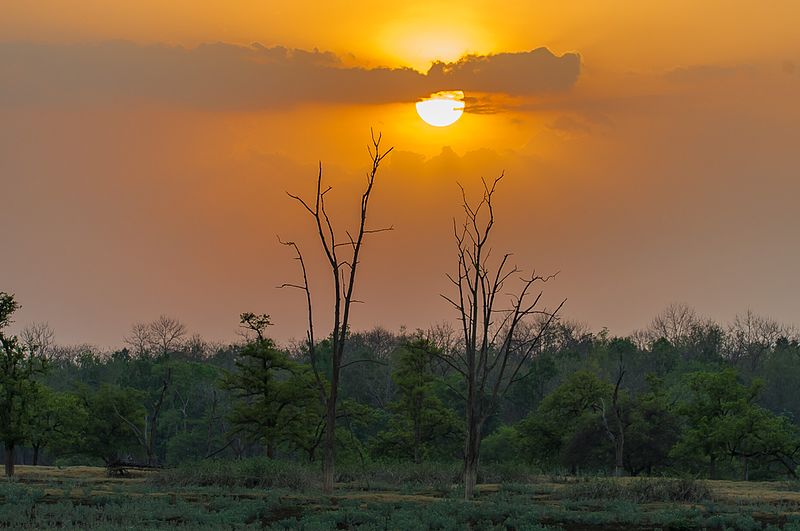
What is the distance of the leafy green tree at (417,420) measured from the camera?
7412cm

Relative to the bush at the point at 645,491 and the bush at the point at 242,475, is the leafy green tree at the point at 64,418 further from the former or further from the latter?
the bush at the point at 645,491

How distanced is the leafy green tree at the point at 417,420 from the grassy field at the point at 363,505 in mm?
26403

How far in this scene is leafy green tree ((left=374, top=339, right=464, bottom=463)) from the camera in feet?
243

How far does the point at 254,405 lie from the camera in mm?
68250

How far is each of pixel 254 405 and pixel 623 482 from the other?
32402 mm

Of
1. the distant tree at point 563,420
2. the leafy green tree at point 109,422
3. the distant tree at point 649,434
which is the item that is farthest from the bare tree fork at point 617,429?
the leafy green tree at point 109,422

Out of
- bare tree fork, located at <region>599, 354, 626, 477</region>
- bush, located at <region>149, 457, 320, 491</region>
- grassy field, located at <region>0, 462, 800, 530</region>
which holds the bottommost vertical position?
grassy field, located at <region>0, 462, 800, 530</region>

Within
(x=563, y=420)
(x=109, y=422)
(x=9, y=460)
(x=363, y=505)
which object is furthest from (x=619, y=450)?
(x=109, y=422)

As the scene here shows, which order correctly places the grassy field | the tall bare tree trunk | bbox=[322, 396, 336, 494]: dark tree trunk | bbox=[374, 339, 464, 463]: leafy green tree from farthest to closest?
1. bbox=[374, 339, 464, 463]: leafy green tree
2. bbox=[322, 396, 336, 494]: dark tree trunk
3. the tall bare tree trunk
4. the grassy field

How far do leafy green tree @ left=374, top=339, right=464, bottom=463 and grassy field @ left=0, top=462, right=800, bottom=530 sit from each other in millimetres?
26403

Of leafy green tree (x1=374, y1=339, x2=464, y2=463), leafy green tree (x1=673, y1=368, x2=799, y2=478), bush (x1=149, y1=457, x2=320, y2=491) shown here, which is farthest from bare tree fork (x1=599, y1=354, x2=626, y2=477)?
bush (x1=149, y1=457, x2=320, y2=491)

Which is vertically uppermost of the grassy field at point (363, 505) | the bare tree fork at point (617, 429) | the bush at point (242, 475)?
the bare tree fork at point (617, 429)

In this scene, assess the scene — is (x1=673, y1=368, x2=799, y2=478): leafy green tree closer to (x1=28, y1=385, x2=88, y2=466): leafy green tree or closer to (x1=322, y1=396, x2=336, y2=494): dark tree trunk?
(x1=322, y1=396, x2=336, y2=494): dark tree trunk

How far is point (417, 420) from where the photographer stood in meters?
74.3
